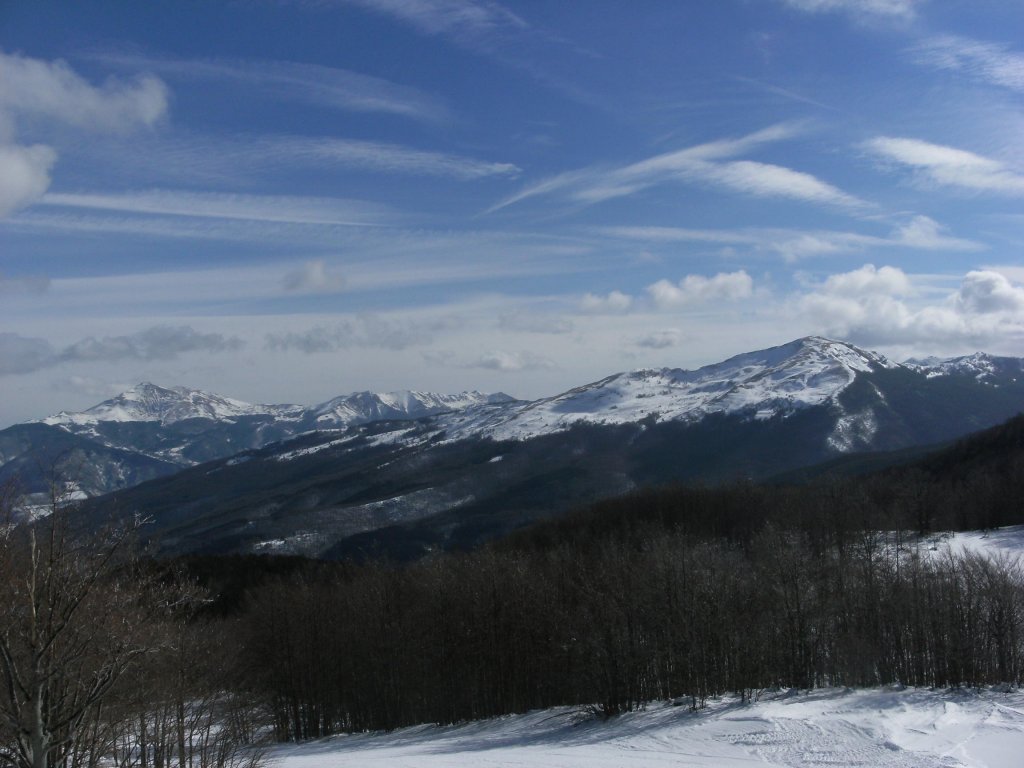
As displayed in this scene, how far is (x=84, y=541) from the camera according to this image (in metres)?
20.4

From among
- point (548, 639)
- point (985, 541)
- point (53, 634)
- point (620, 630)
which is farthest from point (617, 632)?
point (985, 541)

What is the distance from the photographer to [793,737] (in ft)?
123

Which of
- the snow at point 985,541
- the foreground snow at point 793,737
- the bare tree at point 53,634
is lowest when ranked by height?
the foreground snow at point 793,737

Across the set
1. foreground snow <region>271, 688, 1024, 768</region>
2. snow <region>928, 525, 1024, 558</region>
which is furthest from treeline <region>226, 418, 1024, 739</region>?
foreground snow <region>271, 688, 1024, 768</region>

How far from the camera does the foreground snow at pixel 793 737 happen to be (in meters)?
33.7

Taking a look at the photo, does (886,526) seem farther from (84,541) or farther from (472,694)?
(84,541)

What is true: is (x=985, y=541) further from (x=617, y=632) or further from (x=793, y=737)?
(x=793, y=737)

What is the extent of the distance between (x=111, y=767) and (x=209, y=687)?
68.0ft

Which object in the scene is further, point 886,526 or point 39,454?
point 886,526

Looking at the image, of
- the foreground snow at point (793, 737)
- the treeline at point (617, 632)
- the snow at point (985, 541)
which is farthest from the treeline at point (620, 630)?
the foreground snow at point (793, 737)

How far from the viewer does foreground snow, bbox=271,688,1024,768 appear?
33.7 metres

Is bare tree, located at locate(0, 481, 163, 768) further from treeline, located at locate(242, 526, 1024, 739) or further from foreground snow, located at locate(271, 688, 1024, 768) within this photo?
treeline, located at locate(242, 526, 1024, 739)

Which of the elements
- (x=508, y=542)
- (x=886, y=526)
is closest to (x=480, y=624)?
(x=886, y=526)

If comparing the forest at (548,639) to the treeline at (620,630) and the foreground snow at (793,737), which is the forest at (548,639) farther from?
the foreground snow at (793,737)
